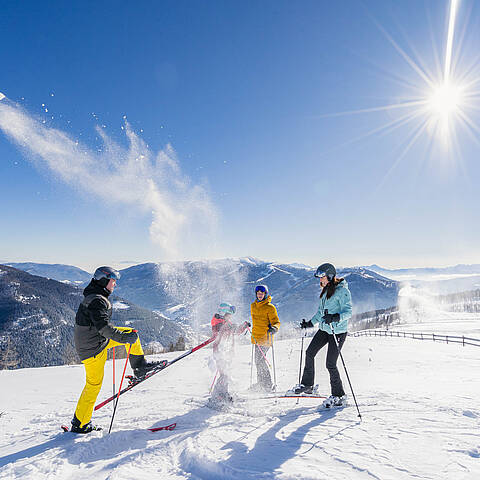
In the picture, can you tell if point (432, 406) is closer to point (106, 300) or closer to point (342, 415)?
point (342, 415)

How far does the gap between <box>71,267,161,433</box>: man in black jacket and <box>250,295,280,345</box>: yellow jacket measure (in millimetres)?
2962

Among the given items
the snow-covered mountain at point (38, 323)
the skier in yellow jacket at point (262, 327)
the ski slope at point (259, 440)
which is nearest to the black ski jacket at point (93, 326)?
the ski slope at point (259, 440)

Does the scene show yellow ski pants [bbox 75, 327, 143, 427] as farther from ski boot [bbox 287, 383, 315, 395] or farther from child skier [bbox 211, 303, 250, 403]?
ski boot [bbox 287, 383, 315, 395]


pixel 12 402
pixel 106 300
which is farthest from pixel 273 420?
pixel 12 402

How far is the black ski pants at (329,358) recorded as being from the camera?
4.78 meters

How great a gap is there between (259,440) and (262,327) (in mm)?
2975

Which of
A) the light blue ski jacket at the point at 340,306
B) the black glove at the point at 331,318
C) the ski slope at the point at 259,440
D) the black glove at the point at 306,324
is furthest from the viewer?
the black glove at the point at 306,324

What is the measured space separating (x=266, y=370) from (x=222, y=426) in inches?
94.7

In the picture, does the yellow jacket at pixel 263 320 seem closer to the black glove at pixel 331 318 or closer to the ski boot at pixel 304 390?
the ski boot at pixel 304 390

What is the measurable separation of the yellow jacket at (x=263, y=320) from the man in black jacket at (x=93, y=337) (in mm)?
2962

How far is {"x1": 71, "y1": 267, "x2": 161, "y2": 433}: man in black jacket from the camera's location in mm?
3977

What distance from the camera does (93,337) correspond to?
409 centimetres

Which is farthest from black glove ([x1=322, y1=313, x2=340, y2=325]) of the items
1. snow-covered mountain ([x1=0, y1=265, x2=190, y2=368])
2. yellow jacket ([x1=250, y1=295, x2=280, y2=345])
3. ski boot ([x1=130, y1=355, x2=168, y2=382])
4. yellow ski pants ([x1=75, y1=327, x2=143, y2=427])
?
snow-covered mountain ([x1=0, y1=265, x2=190, y2=368])

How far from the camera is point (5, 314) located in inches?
5846
